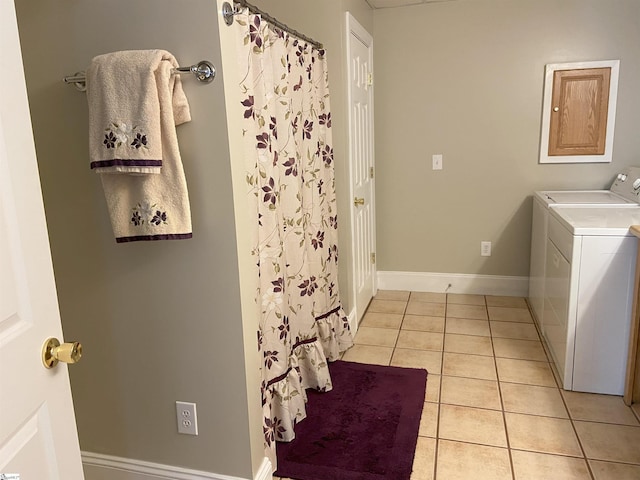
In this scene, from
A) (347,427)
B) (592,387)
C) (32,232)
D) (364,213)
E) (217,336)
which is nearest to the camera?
(32,232)

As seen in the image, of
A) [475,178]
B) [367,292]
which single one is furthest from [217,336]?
[475,178]

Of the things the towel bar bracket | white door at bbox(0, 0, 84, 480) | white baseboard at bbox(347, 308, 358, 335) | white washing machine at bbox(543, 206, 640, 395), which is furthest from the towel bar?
white baseboard at bbox(347, 308, 358, 335)

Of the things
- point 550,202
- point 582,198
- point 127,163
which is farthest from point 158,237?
point 582,198

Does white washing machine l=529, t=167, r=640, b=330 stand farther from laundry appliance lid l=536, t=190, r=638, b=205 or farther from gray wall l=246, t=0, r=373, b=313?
gray wall l=246, t=0, r=373, b=313

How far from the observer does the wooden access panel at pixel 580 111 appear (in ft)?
11.1

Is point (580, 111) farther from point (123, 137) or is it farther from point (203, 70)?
point (123, 137)

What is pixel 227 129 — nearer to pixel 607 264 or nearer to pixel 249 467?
pixel 249 467

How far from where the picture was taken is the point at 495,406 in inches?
95.0

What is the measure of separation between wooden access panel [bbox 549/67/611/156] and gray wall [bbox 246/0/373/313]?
1.57 m

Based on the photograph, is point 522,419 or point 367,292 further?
point 367,292

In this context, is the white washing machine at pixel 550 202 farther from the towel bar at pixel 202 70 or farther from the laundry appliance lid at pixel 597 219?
the towel bar at pixel 202 70

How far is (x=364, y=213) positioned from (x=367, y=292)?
0.62 m

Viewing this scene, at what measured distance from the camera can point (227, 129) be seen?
1.52 metres

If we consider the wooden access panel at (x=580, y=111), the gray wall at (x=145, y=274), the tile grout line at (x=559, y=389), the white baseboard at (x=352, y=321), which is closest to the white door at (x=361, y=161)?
the white baseboard at (x=352, y=321)
